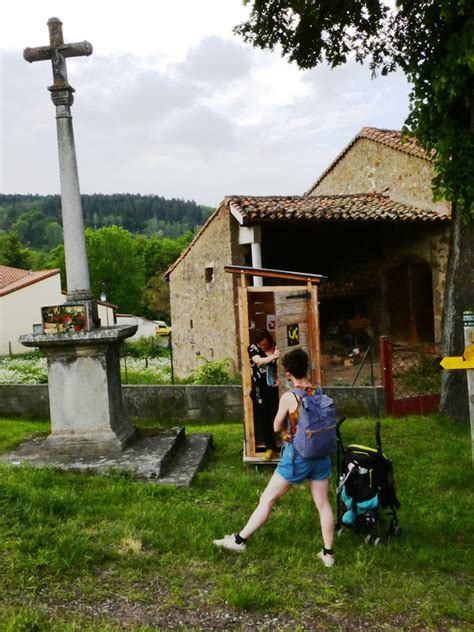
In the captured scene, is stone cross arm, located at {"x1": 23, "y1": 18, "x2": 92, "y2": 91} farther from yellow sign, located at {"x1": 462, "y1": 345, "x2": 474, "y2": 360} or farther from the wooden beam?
yellow sign, located at {"x1": 462, "y1": 345, "x2": 474, "y2": 360}

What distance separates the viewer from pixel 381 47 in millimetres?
8961

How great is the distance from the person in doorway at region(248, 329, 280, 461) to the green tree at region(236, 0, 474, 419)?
3.28m

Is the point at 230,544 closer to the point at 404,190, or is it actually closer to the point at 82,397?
the point at 82,397

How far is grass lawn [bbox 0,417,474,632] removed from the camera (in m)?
3.37

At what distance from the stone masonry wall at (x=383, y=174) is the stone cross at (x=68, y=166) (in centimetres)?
977

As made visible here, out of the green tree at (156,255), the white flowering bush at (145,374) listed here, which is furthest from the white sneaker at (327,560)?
the green tree at (156,255)

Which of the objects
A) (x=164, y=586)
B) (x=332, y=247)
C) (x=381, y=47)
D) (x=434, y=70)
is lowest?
(x=164, y=586)

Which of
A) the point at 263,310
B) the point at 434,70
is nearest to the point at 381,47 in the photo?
the point at 434,70

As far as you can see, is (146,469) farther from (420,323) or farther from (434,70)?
(420,323)

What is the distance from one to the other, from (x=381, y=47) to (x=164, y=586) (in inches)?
328

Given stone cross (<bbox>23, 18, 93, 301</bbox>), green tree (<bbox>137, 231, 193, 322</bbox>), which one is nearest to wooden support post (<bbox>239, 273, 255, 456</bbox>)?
stone cross (<bbox>23, 18, 93, 301</bbox>)

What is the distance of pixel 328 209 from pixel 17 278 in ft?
103

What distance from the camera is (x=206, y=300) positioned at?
54.3 ft

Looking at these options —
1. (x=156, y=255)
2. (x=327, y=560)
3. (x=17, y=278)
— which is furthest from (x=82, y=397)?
(x=156, y=255)
